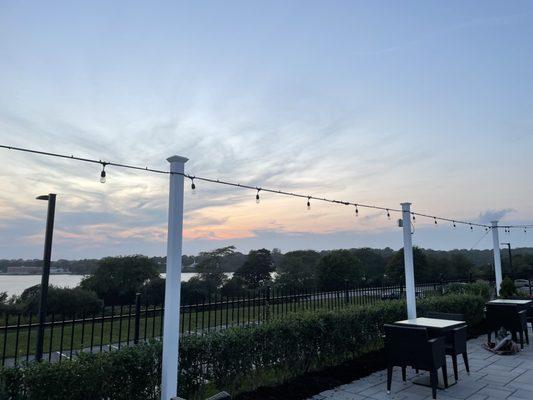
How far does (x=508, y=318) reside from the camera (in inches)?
243

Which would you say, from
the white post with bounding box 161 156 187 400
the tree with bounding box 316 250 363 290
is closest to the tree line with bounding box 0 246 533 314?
the tree with bounding box 316 250 363 290

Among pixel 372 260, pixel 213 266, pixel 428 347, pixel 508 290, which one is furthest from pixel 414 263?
pixel 428 347

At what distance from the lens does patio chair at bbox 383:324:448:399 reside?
12.9ft

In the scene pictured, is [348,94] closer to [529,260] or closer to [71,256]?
[71,256]

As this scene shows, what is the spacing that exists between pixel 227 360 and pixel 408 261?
374 cm

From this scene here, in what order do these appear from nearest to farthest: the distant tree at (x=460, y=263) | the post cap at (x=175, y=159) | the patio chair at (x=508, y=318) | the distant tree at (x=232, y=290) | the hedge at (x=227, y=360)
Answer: the hedge at (x=227, y=360), the post cap at (x=175, y=159), the distant tree at (x=232, y=290), the patio chair at (x=508, y=318), the distant tree at (x=460, y=263)

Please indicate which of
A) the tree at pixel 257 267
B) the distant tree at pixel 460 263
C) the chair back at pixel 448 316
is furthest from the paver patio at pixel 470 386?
the distant tree at pixel 460 263

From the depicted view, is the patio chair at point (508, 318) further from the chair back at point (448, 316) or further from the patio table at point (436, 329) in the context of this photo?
the patio table at point (436, 329)

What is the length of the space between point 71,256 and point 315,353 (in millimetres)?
4609

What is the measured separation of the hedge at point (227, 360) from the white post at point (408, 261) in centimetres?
23

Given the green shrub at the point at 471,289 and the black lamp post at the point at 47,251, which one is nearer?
the black lamp post at the point at 47,251

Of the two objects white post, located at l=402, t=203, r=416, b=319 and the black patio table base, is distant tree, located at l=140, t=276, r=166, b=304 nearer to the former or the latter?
the black patio table base

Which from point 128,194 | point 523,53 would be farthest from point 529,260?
point 128,194

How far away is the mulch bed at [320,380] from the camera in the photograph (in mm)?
3949
